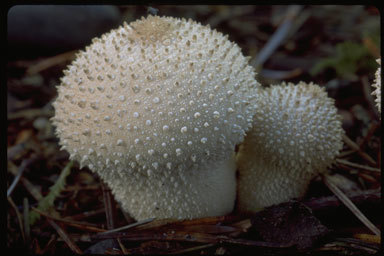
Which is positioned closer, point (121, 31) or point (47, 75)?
point (121, 31)

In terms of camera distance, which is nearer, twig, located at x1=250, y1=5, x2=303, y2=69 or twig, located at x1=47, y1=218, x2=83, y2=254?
twig, located at x1=47, y1=218, x2=83, y2=254

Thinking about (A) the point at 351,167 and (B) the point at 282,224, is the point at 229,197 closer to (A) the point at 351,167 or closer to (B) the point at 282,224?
(B) the point at 282,224

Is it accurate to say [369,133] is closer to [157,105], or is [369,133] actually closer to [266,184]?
[266,184]

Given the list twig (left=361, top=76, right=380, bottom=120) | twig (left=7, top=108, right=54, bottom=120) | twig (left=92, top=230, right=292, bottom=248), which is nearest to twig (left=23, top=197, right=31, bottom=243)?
twig (left=92, top=230, right=292, bottom=248)

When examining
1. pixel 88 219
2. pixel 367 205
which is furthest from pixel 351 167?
pixel 88 219

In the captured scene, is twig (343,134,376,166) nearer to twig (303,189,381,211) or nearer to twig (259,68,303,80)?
twig (303,189,381,211)

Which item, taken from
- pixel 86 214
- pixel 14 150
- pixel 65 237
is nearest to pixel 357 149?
pixel 86 214

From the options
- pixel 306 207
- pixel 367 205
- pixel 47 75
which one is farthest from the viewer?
pixel 47 75
